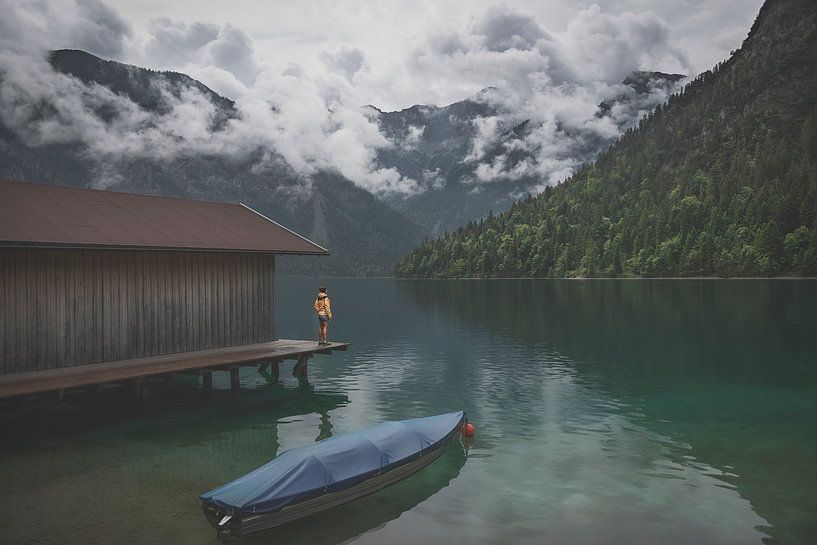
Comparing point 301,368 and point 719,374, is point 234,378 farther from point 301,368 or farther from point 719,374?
point 719,374

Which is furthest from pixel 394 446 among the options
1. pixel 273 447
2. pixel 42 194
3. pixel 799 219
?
pixel 799 219

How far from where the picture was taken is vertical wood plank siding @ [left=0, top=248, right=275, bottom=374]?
958 inches

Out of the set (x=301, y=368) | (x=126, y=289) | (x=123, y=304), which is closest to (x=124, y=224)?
(x=126, y=289)

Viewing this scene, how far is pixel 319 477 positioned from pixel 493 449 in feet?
29.5

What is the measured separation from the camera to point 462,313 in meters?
87.0

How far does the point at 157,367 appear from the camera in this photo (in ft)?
86.3

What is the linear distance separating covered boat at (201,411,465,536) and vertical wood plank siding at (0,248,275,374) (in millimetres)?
13875

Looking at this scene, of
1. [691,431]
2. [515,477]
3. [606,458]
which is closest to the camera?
A: [515,477]

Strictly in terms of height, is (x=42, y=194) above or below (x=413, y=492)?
above

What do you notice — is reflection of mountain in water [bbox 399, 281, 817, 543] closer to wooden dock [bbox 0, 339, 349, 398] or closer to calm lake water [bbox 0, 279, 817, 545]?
calm lake water [bbox 0, 279, 817, 545]

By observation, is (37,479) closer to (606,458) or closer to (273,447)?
(273,447)

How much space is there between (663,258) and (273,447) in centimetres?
18359

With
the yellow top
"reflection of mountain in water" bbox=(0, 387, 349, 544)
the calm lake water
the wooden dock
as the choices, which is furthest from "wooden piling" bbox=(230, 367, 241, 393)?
the yellow top

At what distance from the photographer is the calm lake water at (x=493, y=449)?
15.7 meters
